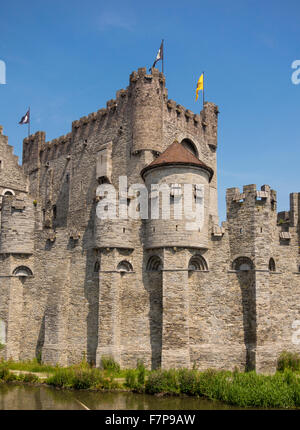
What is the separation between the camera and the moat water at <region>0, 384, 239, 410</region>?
19.3 m

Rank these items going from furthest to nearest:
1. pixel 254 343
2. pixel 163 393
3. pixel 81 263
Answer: pixel 81 263, pixel 254 343, pixel 163 393

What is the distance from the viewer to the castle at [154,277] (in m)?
24.2

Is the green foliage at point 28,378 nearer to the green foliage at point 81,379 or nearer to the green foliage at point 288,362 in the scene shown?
the green foliage at point 81,379

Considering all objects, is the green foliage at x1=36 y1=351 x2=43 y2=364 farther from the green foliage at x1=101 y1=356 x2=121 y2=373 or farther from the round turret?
the round turret

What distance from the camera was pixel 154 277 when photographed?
1005 inches

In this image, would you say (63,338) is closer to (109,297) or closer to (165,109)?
(109,297)

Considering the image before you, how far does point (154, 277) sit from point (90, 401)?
24.5 ft

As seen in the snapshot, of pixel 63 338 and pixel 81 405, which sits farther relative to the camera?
pixel 63 338

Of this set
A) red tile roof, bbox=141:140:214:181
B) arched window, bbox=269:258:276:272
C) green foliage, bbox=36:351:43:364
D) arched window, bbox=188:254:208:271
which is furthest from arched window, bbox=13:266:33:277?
arched window, bbox=269:258:276:272

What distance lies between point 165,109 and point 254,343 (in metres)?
16.1

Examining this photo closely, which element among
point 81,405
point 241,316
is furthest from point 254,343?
point 81,405
